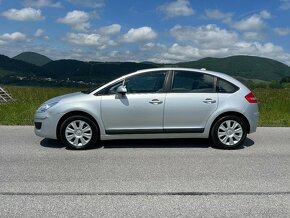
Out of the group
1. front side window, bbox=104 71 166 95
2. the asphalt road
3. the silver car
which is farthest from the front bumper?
front side window, bbox=104 71 166 95

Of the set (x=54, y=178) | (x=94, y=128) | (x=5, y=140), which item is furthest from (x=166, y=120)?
(x=5, y=140)

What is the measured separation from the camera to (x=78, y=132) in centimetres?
712

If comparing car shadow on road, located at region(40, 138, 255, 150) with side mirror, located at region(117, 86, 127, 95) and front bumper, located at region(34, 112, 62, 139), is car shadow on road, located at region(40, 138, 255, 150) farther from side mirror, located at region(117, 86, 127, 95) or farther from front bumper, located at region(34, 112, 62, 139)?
side mirror, located at region(117, 86, 127, 95)

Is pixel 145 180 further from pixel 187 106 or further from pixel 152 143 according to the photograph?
pixel 152 143

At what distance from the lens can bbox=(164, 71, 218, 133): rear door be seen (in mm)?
7152

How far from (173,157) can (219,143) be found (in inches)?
48.6

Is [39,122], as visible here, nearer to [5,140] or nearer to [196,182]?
[5,140]

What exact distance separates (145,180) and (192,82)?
2877mm

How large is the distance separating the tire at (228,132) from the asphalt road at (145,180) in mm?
200

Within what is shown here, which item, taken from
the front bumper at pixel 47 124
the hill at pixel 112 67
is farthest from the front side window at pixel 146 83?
the hill at pixel 112 67

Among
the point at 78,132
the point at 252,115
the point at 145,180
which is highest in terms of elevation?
the point at 252,115

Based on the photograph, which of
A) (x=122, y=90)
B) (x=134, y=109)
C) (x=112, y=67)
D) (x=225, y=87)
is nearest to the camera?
(x=122, y=90)

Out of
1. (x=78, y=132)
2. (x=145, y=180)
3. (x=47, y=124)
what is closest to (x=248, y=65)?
(x=78, y=132)

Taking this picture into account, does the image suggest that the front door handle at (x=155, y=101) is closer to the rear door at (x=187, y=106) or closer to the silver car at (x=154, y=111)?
the silver car at (x=154, y=111)
